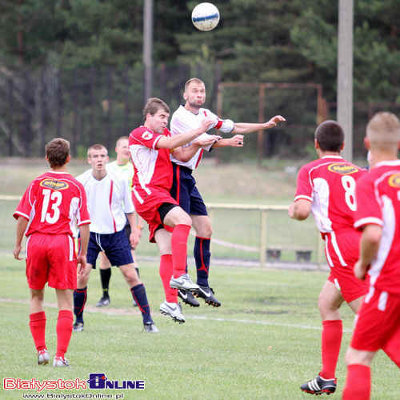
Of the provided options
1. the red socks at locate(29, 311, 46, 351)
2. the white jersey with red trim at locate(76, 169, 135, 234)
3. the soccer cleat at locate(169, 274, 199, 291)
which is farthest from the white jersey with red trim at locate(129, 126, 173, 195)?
the white jersey with red trim at locate(76, 169, 135, 234)

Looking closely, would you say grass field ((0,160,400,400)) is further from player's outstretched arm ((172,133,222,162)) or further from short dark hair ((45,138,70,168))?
player's outstretched arm ((172,133,222,162))

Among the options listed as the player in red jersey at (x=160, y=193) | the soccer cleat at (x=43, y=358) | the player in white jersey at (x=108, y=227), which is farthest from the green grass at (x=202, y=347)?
the player in red jersey at (x=160, y=193)

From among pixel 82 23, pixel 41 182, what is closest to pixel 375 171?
pixel 41 182

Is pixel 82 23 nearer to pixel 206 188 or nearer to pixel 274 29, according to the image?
pixel 274 29

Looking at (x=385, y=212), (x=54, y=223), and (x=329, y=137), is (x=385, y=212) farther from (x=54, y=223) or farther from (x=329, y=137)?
(x=54, y=223)

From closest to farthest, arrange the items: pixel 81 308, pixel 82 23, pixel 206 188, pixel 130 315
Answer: pixel 81 308 < pixel 130 315 < pixel 206 188 < pixel 82 23

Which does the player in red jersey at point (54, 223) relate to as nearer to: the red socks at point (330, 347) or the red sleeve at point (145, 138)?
the red sleeve at point (145, 138)

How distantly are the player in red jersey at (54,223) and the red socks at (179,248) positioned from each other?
917mm

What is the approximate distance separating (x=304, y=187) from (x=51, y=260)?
2.77 metres

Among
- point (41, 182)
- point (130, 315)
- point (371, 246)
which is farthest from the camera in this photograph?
point (130, 315)

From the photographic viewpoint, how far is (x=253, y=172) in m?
38.2

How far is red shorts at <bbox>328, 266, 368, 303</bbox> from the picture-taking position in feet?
22.7

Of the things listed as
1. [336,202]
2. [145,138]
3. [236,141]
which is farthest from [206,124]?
[336,202]

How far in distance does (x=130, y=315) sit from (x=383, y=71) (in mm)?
27929
